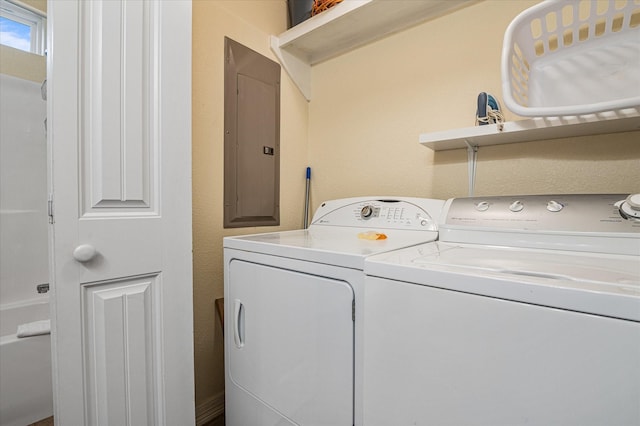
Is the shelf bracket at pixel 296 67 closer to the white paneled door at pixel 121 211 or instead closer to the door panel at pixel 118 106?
the white paneled door at pixel 121 211

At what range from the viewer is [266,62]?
1.73 m

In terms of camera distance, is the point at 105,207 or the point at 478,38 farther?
the point at 478,38

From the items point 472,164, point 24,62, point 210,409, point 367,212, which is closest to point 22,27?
point 24,62

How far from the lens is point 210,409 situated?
1481 mm

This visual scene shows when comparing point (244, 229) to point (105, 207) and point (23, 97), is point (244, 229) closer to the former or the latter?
point (105, 207)

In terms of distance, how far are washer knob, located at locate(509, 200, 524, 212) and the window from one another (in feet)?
9.45

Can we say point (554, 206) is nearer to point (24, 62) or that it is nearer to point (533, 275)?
point (533, 275)

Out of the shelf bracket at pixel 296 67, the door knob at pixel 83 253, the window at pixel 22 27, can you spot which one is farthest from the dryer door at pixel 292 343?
the window at pixel 22 27

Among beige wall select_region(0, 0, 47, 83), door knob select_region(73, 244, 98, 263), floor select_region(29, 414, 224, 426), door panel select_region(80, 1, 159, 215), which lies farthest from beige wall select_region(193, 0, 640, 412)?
beige wall select_region(0, 0, 47, 83)

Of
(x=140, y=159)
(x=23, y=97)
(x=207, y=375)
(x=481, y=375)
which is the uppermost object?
(x=23, y=97)

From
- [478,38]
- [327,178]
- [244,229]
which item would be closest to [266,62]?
[327,178]

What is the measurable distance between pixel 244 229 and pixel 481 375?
1332 millimetres

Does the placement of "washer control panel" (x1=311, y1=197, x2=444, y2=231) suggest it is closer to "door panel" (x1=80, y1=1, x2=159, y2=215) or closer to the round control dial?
the round control dial

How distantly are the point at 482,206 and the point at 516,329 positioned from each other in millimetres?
666
